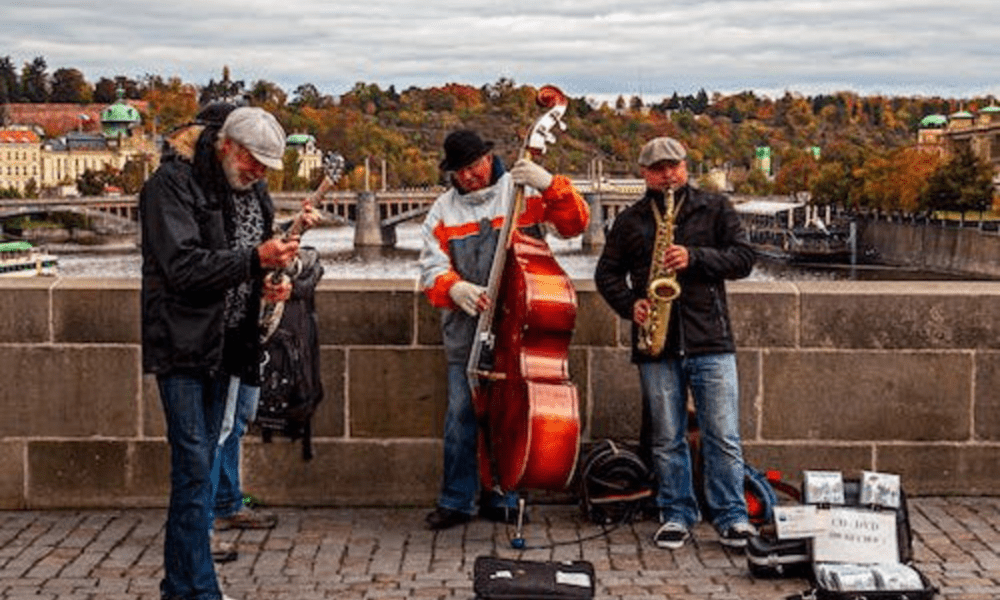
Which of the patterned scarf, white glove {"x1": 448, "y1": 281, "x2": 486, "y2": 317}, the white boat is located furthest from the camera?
the white boat

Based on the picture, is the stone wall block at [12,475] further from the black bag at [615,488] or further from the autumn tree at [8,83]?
the autumn tree at [8,83]

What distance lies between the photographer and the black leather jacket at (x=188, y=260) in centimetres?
518

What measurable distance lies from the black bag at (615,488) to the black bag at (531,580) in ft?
2.85

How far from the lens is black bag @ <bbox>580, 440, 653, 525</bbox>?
22.7 feet

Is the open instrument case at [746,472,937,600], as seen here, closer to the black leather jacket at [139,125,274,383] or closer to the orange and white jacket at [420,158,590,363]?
the orange and white jacket at [420,158,590,363]

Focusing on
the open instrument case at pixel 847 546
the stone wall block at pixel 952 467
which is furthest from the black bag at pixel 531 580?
the stone wall block at pixel 952 467

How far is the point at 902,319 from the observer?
7.51 m

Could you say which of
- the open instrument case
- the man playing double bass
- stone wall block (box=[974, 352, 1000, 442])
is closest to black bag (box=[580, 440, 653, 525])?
the man playing double bass

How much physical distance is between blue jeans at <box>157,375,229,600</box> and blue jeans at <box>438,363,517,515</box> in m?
1.45

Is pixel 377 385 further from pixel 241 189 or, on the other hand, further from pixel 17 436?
pixel 241 189

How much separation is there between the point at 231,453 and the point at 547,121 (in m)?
1.78

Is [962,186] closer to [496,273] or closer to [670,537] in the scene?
[670,537]

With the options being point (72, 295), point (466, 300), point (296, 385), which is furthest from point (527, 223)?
point (72, 295)

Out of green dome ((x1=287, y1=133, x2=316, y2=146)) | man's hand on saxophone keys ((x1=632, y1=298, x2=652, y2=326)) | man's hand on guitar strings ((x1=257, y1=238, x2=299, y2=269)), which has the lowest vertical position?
man's hand on saxophone keys ((x1=632, y1=298, x2=652, y2=326))
